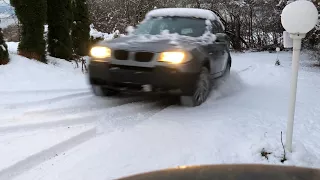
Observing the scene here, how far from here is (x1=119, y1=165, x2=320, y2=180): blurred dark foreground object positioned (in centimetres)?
183

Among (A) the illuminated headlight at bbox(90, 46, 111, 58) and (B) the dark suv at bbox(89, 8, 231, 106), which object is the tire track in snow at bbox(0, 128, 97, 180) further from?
(A) the illuminated headlight at bbox(90, 46, 111, 58)

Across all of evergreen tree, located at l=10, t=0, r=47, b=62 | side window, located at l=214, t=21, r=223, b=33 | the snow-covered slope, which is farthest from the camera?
evergreen tree, located at l=10, t=0, r=47, b=62

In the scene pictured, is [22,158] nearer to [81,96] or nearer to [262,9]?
[81,96]

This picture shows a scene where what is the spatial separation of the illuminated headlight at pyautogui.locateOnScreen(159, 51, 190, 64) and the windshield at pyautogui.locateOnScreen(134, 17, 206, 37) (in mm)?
1261

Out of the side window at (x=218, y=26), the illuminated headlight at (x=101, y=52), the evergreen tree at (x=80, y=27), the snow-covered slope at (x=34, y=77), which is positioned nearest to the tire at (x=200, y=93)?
the illuminated headlight at (x=101, y=52)

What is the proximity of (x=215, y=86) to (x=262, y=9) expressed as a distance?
1564 centimetres

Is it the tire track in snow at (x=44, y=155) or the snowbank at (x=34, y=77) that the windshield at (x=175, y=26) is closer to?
the snowbank at (x=34, y=77)

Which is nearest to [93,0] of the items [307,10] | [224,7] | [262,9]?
[224,7]

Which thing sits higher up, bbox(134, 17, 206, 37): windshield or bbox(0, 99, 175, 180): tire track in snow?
bbox(134, 17, 206, 37): windshield

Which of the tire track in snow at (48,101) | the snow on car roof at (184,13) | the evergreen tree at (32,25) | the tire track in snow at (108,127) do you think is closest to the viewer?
the tire track in snow at (108,127)

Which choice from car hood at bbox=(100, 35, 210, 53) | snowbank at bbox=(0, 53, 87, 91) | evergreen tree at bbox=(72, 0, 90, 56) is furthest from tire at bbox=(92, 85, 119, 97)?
evergreen tree at bbox=(72, 0, 90, 56)

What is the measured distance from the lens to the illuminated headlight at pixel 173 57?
527 cm

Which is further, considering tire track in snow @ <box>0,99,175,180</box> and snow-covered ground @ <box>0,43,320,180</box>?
snow-covered ground @ <box>0,43,320,180</box>

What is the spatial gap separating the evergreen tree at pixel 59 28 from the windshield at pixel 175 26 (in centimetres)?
467
